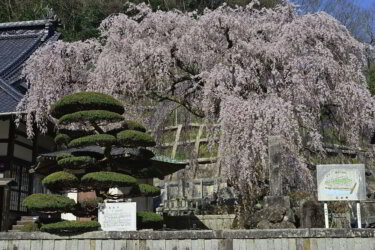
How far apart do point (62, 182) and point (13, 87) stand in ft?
22.6

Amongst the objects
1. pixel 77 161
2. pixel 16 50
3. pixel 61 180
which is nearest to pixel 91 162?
pixel 77 161

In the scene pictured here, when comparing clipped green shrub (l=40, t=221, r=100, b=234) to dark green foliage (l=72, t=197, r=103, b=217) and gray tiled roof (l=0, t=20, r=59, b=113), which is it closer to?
dark green foliage (l=72, t=197, r=103, b=217)

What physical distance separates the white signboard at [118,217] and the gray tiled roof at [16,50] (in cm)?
616

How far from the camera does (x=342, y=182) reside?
7676 mm

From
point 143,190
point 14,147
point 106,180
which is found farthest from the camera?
point 14,147

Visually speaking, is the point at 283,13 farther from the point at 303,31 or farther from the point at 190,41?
the point at 190,41

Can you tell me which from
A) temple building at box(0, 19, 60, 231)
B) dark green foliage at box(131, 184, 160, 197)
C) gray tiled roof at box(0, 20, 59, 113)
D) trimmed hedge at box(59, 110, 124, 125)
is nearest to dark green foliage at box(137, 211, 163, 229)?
dark green foliage at box(131, 184, 160, 197)

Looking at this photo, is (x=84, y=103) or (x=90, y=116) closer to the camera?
(x=90, y=116)

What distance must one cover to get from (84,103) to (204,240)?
3485 mm

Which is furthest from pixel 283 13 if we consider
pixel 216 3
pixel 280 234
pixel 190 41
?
pixel 216 3

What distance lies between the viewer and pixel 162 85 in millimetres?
14344

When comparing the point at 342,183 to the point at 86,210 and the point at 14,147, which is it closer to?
the point at 86,210

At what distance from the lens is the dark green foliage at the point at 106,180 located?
28.5 ft

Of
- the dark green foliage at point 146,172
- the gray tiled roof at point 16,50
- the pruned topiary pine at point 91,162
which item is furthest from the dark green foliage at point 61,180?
the gray tiled roof at point 16,50
